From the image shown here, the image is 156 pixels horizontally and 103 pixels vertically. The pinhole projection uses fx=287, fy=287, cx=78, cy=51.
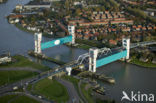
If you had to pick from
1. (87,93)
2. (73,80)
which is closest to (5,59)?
(73,80)

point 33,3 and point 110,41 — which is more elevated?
point 33,3

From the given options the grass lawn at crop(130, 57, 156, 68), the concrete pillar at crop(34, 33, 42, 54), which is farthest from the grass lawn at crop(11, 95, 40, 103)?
the grass lawn at crop(130, 57, 156, 68)

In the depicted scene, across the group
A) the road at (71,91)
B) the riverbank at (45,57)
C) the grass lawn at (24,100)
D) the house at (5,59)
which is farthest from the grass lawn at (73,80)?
the house at (5,59)

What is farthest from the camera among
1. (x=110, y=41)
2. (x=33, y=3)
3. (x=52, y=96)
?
(x=33, y=3)

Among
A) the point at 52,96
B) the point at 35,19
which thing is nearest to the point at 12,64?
the point at 52,96

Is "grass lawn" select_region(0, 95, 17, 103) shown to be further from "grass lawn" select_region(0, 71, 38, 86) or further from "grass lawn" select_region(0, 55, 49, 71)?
"grass lawn" select_region(0, 55, 49, 71)

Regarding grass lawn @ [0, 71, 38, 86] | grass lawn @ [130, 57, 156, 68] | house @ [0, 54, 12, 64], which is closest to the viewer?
grass lawn @ [0, 71, 38, 86]

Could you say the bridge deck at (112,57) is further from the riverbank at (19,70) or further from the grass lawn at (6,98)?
the grass lawn at (6,98)

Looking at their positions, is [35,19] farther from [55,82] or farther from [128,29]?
[55,82]
